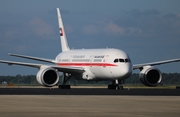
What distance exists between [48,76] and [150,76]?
10485 millimetres

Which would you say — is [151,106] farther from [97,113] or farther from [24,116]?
[24,116]

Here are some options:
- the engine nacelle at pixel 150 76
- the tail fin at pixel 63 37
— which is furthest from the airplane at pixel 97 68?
the tail fin at pixel 63 37

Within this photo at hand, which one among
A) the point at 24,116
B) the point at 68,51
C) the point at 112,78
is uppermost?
the point at 68,51

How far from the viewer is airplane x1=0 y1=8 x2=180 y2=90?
56.3 metres

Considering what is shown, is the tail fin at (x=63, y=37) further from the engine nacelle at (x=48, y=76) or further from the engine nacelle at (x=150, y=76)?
the engine nacelle at (x=150, y=76)

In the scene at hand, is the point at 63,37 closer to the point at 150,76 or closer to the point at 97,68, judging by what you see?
the point at 97,68

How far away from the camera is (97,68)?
196 feet

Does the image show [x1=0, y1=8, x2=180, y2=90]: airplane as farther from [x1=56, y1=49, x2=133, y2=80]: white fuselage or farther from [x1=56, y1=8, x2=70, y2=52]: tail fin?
[x1=56, y1=8, x2=70, y2=52]: tail fin

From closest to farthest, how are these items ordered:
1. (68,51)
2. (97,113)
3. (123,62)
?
(97,113), (123,62), (68,51)

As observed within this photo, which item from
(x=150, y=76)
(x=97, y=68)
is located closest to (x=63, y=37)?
(x=97, y=68)

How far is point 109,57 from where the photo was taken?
57.8 meters

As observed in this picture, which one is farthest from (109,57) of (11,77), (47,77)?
(11,77)

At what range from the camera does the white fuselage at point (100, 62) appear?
55.9 metres

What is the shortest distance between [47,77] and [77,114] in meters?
35.1
